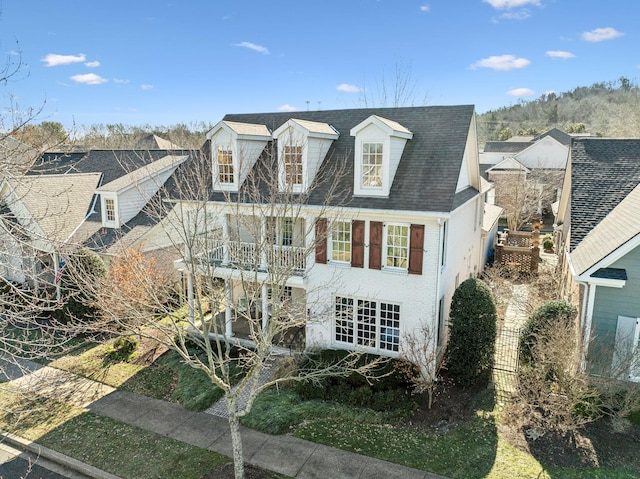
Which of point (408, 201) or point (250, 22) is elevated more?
point (250, 22)

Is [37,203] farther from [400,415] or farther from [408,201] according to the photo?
[400,415]

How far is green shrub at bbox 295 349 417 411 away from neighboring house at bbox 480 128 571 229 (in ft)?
82.0

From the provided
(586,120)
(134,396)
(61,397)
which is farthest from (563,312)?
(586,120)

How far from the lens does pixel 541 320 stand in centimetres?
1316

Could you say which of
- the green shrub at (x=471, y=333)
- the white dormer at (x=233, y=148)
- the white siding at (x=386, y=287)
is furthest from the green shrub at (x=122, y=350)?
the green shrub at (x=471, y=333)

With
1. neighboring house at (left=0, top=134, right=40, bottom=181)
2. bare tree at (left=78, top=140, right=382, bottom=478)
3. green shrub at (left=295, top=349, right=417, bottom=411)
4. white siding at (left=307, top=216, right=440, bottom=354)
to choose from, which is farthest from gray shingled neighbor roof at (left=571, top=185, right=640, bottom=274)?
neighboring house at (left=0, top=134, right=40, bottom=181)

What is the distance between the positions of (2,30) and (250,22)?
45.5 feet

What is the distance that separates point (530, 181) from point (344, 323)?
33684 mm

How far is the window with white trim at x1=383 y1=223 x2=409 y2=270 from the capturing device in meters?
14.4

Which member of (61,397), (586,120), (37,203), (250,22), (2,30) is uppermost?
(586,120)

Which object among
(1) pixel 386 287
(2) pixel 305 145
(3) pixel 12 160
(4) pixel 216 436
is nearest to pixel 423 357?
(1) pixel 386 287

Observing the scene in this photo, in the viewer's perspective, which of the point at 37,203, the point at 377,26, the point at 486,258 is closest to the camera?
the point at 377,26

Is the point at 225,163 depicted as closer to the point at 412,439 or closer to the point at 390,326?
the point at 390,326

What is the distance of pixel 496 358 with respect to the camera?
52.4 feet
